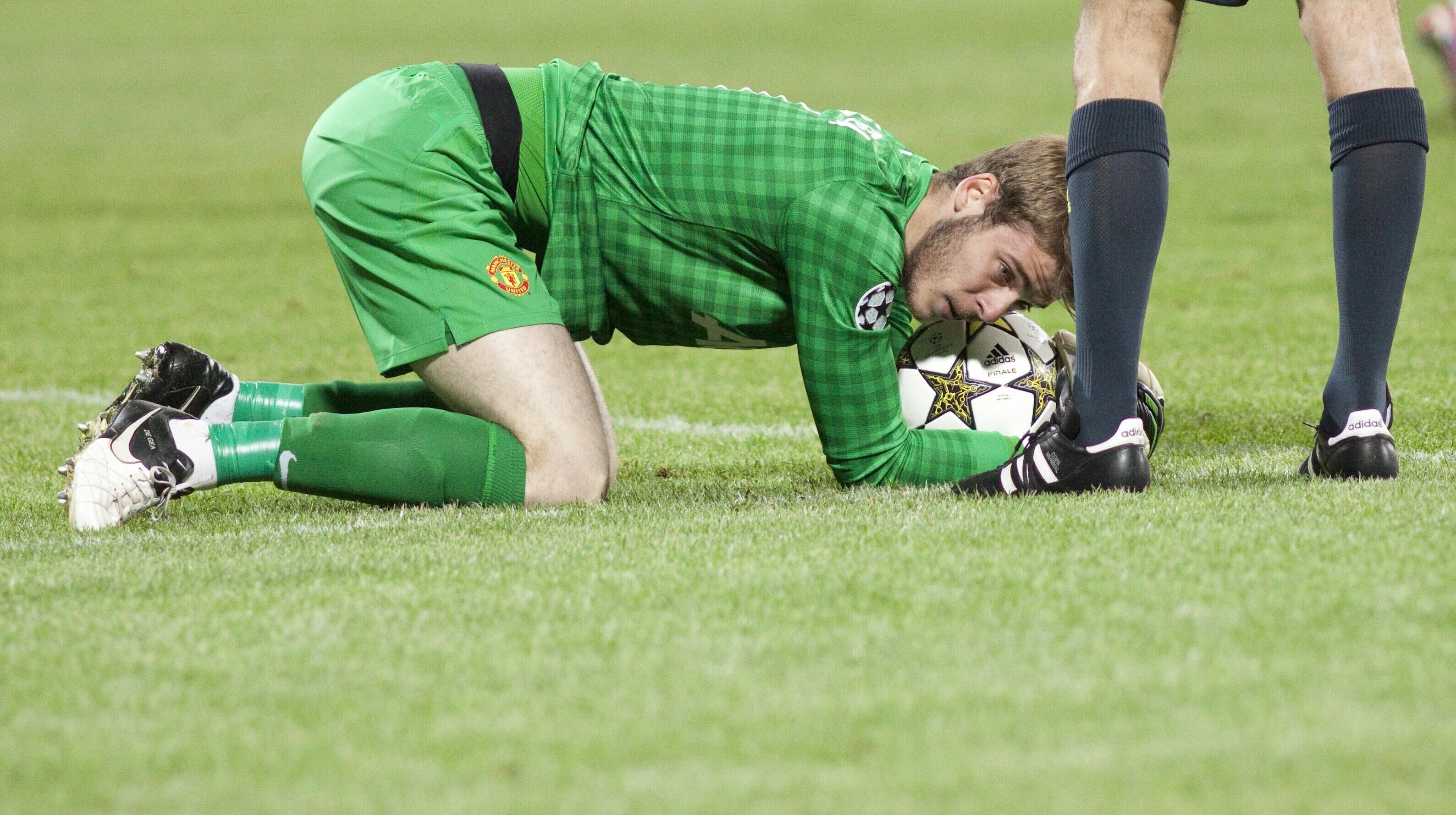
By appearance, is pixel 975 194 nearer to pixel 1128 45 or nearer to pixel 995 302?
pixel 995 302

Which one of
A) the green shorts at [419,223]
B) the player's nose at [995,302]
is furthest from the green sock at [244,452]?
the player's nose at [995,302]

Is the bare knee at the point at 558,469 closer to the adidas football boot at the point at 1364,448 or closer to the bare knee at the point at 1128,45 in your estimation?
the bare knee at the point at 1128,45

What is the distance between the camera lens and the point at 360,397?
3668 mm

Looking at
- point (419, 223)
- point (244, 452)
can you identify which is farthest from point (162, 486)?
point (419, 223)

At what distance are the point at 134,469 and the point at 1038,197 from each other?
6.00 ft

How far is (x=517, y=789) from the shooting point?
152cm

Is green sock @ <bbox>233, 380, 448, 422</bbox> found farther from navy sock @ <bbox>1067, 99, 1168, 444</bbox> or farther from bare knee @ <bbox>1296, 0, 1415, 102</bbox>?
bare knee @ <bbox>1296, 0, 1415, 102</bbox>

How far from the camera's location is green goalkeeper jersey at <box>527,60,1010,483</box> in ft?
9.77

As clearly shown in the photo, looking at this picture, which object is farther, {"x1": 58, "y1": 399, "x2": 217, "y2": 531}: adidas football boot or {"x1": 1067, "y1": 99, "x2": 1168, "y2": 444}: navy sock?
{"x1": 58, "y1": 399, "x2": 217, "y2": 531}: adidas football boot

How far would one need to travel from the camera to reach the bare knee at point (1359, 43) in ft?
8.66

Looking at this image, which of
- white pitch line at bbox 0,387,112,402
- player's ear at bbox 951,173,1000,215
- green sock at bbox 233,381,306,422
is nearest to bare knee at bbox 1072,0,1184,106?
player's ear at bbox 951,173,1000,215

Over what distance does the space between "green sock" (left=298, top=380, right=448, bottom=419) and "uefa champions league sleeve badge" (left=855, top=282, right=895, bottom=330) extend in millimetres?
1180

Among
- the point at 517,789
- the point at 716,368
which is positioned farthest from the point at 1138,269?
the point at 716,368

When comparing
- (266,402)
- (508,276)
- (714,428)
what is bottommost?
→ (714,428)
